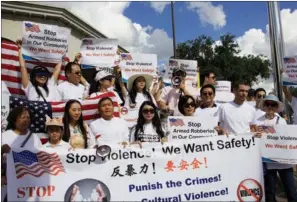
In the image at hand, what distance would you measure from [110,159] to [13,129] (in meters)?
1.36

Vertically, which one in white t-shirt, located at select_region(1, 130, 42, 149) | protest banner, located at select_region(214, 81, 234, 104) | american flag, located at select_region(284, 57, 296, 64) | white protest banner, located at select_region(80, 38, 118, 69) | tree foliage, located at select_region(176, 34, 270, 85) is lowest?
white t-shirt, located at select_region(1, 130, 42, 149)

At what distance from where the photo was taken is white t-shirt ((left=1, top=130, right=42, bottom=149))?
4.72 meters

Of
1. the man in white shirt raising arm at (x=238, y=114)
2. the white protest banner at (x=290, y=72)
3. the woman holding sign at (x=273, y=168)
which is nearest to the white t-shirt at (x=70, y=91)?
the man in white shirt raising arm at (x=238, y=114)

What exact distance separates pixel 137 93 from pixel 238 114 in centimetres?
198

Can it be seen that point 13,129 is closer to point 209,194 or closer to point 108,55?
point 209,194

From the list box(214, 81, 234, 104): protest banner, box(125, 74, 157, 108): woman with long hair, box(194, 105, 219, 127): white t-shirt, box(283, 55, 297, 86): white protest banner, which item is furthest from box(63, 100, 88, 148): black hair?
box(283, 55, 297, 86): white protest banner

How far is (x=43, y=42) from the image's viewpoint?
703 centimetres

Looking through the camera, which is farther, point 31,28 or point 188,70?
point 188,70

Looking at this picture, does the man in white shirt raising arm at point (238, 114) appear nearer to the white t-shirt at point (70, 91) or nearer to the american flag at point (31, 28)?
the white t-shirt at point (70, 91)

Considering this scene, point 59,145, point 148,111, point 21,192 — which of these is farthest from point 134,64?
point 21,192

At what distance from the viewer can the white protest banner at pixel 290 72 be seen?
8.42 metres

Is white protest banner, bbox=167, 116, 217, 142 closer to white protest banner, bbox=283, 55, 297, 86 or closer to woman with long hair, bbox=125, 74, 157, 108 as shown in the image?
woman with long hair, bbox=125, 74, 157, 108

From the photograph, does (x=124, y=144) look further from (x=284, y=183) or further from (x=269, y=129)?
(x=284, y=183)

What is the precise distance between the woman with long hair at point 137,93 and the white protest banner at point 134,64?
1681 millimetres
